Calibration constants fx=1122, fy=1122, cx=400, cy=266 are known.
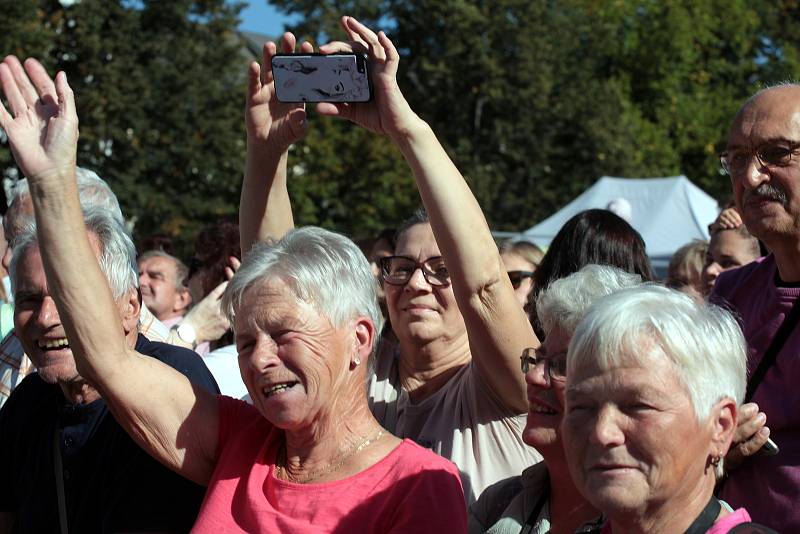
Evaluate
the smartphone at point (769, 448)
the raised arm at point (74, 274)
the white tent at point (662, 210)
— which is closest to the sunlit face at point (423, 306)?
the raised arm at point (74, 274)

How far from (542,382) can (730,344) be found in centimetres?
54

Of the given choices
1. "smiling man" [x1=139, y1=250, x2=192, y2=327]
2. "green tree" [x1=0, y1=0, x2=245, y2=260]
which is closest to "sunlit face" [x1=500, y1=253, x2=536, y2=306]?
"smiling man" [x1=139, y1=250, x2=192, y2=327]

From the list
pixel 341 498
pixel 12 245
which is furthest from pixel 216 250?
pixel 341 498

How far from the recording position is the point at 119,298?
3123 millimetres

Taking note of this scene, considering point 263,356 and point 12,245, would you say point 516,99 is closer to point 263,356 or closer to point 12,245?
point 12,245

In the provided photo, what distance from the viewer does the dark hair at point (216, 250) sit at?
5.50 metres

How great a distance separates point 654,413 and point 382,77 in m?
1.37

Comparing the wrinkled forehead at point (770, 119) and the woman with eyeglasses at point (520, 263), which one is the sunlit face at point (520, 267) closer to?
the woman with eyeglasses at point (520, 263)

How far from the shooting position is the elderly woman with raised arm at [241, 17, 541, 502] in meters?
2.94

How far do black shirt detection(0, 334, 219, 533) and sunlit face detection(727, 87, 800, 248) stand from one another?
5.15 feet

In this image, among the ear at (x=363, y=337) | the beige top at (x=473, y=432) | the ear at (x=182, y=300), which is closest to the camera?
the ear at (x=363, y=337)

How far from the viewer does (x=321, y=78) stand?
319cm

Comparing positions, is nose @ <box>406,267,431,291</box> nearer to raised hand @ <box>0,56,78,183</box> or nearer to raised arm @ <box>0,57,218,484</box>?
raised arm @ <box>0,57,218,484</box>

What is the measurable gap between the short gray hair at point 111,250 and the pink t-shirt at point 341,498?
62 cm
